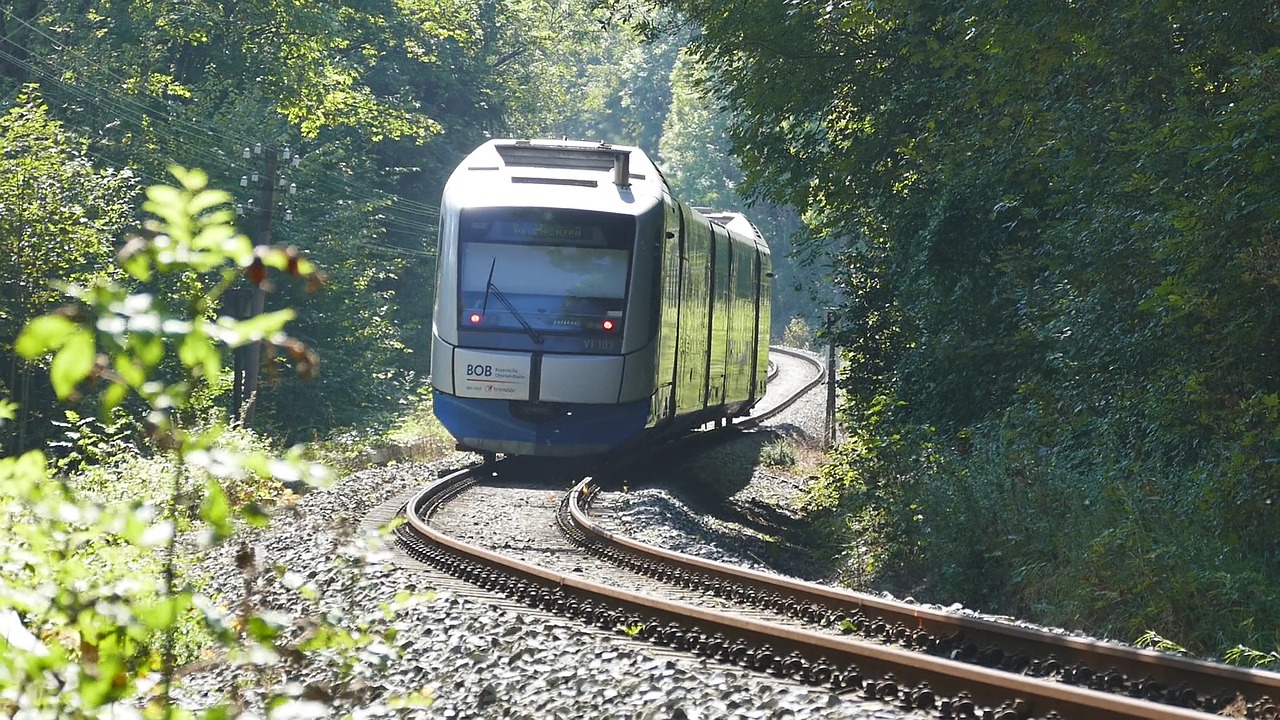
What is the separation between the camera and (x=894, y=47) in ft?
56.5

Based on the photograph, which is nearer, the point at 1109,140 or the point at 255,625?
the point at 255,625

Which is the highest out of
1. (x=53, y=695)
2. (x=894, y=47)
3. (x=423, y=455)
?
(x=894, y=47)

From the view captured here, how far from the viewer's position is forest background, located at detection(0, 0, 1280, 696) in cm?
933

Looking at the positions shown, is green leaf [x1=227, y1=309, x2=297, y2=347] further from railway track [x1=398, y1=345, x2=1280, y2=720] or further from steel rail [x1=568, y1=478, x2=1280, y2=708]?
steel rail [x1=568, y1=478, x2=1280, y2=708]

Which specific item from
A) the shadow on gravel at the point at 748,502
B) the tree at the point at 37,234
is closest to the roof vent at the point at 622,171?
the shadow on gravel at the point at 748,502

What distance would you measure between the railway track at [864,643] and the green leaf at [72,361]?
12.2 ft

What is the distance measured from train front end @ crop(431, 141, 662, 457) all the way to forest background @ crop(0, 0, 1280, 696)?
292cm

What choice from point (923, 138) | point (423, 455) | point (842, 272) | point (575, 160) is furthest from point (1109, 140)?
point (423, 455)

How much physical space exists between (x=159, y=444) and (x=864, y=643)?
4.08m

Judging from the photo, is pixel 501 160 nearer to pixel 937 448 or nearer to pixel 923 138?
pixel 923 138

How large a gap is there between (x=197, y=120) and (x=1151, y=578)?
2937cm

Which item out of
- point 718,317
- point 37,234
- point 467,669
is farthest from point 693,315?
point 467,669

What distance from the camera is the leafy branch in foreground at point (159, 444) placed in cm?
259

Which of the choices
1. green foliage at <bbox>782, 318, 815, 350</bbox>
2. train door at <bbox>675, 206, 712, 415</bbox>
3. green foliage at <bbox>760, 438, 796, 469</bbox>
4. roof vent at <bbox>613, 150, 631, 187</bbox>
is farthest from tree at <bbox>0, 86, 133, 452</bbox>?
green foliage at <bbox>782, 318, 815, 350</bbox>
